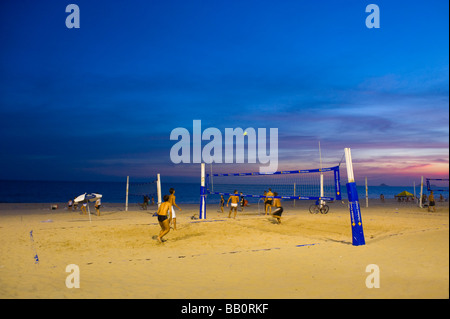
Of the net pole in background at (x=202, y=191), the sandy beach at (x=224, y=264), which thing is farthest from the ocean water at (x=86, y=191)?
the sandy beach at (x=224, y=264)

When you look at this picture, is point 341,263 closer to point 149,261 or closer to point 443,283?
point 443,283

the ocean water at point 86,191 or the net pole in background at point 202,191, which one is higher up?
the net pole in background at point 202,191

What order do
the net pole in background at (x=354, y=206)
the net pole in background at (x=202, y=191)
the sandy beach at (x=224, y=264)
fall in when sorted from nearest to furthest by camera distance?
1. the sandy beach at (x=224, y=264)
2. the net pole in background at (x=354, y=206)
3. the net pole in background at (x=202, y=191)

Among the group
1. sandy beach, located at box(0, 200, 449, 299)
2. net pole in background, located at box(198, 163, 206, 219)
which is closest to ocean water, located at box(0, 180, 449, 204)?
net pole in background, located at box(198, 163, 206, 219)

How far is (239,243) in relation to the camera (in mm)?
10102

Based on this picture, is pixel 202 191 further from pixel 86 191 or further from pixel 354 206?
pixel 86 191

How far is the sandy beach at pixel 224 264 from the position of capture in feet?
17.7

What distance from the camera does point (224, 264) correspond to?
7484mm

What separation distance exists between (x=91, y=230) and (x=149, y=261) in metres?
6.02

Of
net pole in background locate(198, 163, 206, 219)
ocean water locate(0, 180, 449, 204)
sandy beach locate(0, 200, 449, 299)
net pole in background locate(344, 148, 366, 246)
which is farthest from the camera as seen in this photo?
ocean water locate(0, 180, 449, 204)

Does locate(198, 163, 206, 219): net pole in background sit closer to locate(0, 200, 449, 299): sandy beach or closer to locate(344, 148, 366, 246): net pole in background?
locate(0, 200, 449, 299): sandy beach

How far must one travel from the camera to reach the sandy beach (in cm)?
541

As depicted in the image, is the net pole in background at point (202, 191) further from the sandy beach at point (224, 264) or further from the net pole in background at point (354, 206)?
the net pole in background at point (354, 206)
